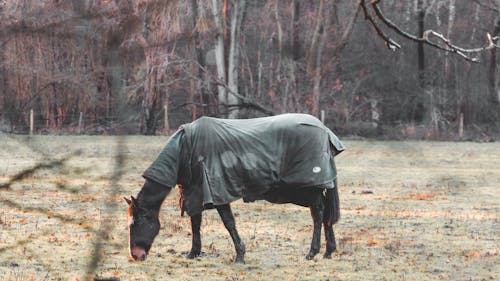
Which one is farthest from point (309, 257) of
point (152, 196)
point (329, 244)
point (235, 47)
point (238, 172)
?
point (235, 47)

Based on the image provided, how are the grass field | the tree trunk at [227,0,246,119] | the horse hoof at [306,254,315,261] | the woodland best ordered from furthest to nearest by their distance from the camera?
the tree trunk at [227,0,246,119], the woodland, the horse hoof at [306,254,315,261], the grass field

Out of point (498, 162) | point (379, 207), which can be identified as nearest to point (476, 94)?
point (498, 162)

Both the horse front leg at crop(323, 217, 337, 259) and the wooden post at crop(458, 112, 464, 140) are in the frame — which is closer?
the horse front leg at crop(323, 217, 337, 259)

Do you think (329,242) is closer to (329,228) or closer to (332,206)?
(329,228)

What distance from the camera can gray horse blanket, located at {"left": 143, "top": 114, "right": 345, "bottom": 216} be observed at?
8.66m

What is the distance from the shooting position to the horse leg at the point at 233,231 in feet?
28.4

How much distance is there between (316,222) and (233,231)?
2.60 feet

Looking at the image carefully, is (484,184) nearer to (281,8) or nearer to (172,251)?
(172,251)

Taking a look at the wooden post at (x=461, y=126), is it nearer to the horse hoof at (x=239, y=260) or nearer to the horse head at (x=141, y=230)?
the horse hoof at (x=239, y=260)

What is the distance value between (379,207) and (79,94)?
1108 centimetres

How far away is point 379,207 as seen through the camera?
43.3 ft

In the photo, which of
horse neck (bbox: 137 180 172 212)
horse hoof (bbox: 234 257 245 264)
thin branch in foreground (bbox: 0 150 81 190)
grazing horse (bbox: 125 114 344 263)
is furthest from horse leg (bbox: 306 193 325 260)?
thin branch in foreground (bbox: 0 150 81 190)

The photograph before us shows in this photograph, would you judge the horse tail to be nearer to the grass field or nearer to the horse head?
the grass field

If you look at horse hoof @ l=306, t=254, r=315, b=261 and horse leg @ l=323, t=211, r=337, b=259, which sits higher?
horse leg @ l=323, t=211, r=337, b=259
